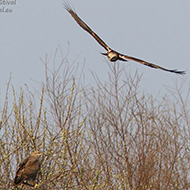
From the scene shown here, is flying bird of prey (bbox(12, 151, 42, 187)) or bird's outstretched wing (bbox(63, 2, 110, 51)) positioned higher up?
bird's outstretched wing (bbox(63, 2, 110, 51))

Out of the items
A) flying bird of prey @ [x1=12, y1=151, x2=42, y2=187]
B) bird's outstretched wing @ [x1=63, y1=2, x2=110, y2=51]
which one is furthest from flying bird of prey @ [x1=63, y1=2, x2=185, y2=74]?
flying bird of prey @ [x1=12, y1=151, x2=42, y2=187]

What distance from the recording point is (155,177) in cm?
803

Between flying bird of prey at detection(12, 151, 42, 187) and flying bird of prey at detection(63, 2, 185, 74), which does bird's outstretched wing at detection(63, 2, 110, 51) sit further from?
flying bird of prey at detection(12, 151, 42, 187)

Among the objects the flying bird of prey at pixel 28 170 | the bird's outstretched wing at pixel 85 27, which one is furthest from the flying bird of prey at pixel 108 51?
the flying bird of prey at pixel 28 170

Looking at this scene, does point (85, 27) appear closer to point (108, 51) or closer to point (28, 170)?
point (108, 51)

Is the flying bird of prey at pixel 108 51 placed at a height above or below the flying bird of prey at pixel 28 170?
above

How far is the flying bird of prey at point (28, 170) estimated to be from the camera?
5.58 meters

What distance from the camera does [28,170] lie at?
5.57 metres

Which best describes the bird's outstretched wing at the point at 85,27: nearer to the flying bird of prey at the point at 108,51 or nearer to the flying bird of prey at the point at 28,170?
the flying bird of prey at the point at 108,51

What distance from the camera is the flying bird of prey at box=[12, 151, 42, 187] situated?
18.3 feet

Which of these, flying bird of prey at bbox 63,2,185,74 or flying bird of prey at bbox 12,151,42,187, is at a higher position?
flying bird of prey at bbox 63,2,185,74

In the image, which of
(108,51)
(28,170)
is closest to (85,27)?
(108,51)

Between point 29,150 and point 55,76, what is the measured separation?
64.2 inches

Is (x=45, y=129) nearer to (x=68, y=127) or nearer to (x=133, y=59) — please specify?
(x=68, y=127)
